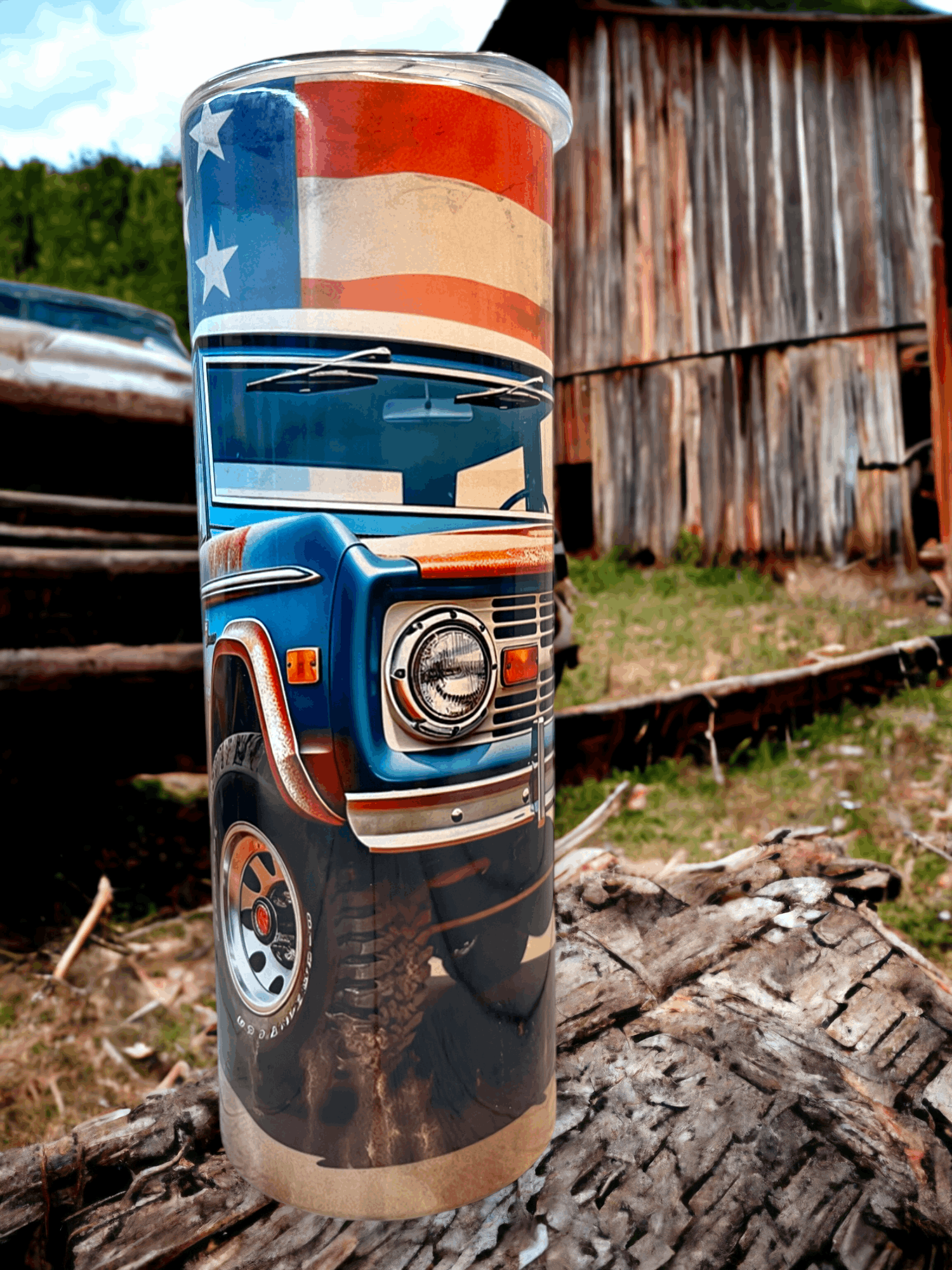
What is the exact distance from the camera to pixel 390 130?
111cm

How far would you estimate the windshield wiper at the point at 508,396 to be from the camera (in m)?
1.18

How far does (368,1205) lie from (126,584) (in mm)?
2688

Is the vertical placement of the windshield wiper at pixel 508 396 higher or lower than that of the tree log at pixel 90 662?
higher

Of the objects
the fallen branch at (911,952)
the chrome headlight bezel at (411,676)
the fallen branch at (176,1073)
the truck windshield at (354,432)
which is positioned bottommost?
the fallen branch at (176,1073)

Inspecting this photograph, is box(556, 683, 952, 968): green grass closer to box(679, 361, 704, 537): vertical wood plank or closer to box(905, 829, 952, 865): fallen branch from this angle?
box(905, 829, 952, 865): fallen branch

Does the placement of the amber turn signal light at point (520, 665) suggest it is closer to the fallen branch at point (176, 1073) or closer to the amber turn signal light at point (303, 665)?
the amber turn signal light at point (303, 665)

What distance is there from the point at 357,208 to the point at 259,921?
0.96m

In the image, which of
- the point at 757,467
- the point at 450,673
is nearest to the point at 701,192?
the point at 757,467

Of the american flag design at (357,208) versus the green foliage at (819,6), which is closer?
the american flag design at (357,208)

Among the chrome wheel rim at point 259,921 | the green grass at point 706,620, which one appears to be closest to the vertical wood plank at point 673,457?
the green grass at point 706,620

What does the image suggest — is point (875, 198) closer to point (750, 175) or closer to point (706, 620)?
point (750, 175)

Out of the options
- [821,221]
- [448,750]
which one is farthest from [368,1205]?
[821,221]

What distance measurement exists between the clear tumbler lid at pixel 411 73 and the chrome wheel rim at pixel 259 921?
3.24 ft

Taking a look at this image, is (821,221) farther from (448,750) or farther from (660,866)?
(448,750)
